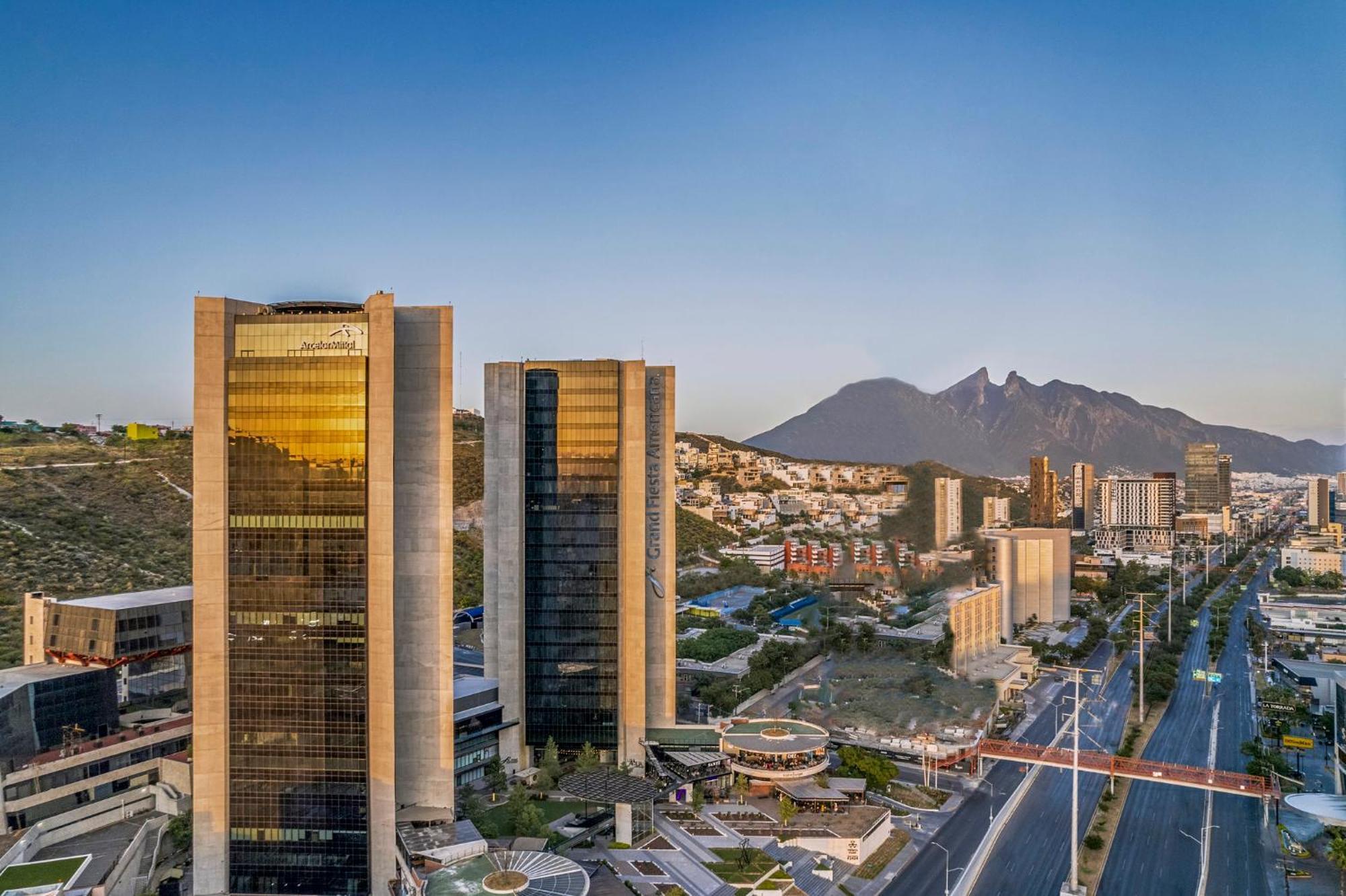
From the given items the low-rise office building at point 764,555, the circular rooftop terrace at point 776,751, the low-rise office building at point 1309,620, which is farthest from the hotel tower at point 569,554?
the low-rise office building at point 764,555

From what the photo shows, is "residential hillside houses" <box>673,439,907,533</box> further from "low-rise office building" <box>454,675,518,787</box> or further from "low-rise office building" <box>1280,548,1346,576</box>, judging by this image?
"low-rise office building" <box>454,675,518,787</box>

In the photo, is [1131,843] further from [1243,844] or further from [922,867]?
[922,867]

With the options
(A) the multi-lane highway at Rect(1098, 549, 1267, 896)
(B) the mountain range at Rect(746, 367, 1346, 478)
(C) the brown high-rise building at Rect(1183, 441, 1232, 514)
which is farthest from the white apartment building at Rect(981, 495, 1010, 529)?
(C) the brown high-rise building at Rect(1183, 441, 1232, 514)

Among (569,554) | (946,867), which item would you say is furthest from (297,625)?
(946,867)

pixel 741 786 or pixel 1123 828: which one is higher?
pixel 741 786

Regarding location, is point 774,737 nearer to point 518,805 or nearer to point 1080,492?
point 518,805

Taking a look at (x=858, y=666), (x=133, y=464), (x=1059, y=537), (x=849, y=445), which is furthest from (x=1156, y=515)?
(x=133, y=464)
